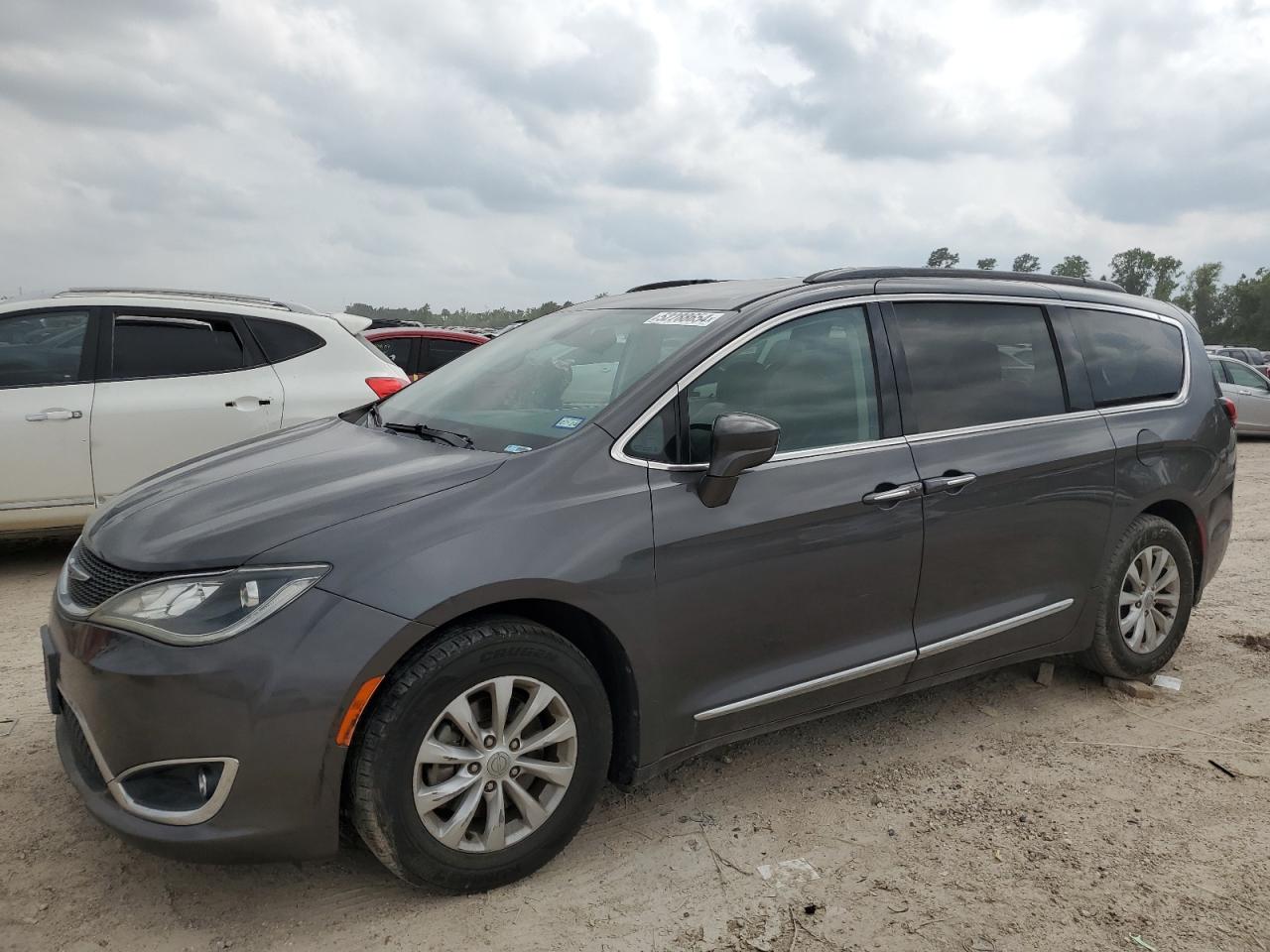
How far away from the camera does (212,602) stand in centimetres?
240

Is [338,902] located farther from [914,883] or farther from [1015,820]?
[1015,820]

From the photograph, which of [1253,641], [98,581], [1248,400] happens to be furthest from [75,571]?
[1248,400]

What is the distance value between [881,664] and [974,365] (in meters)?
1.24

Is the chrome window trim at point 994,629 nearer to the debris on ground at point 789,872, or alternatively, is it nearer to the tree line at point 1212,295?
the debris on ground at point 789,872

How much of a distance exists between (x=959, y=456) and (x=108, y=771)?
2855 millimetres

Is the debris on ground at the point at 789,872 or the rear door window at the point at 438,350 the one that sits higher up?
the rear door window at the point at 438,350

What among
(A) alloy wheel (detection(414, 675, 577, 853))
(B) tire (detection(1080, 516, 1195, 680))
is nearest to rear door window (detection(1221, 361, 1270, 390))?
(B) tire (detection(1080, 516, 1195, 680))

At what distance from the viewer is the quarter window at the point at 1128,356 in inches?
163

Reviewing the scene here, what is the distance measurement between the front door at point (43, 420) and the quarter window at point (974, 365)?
16.0 feet

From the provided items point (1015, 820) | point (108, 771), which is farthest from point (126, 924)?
point (1015, 820)

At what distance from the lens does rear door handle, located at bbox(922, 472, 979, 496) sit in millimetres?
3376

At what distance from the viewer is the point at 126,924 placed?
255 centimetres

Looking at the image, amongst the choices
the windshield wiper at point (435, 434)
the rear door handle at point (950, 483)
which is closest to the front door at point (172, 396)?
the windshield wiper at point (435, 434)

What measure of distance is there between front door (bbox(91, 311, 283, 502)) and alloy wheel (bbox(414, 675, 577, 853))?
12.8 feet
